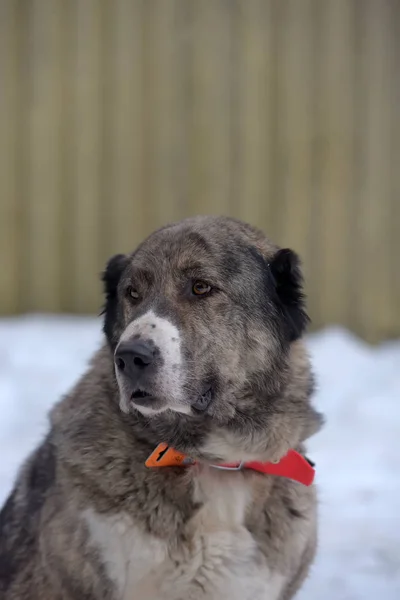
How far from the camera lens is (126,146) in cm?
596

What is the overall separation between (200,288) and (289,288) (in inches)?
13.9

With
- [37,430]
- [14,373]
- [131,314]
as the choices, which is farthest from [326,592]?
[14,373]

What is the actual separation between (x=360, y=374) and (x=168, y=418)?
129 inches

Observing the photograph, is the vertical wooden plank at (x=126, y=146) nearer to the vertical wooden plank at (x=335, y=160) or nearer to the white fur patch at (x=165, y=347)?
the vertical wooden plank at (x=335, y=160)

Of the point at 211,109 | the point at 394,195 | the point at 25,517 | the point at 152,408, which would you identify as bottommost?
the point at 25,517

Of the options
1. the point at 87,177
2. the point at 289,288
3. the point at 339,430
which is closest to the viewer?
the point at 289,288

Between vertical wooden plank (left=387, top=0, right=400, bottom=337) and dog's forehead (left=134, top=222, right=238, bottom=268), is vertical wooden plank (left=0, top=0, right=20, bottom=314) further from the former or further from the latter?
dog's forehead (left=134, top=222, right=238, bottom=268)

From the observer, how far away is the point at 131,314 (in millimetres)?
2523

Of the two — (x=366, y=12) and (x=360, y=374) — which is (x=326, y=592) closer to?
(x=360, y=374)

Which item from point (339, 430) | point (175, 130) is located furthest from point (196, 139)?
point (339, 430)

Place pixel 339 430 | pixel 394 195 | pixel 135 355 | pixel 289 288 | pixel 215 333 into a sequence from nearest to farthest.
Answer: pixel 135 355, pixel 215 333, pixel 289 288, pixel 339 430, pixel 394 195

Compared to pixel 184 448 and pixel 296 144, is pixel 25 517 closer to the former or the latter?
pixel 184 448

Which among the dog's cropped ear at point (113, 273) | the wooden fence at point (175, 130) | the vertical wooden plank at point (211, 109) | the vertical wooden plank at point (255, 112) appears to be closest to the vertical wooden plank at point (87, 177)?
the wooden fence at point (175, 130)

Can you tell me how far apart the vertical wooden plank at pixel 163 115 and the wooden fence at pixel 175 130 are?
1 cm
